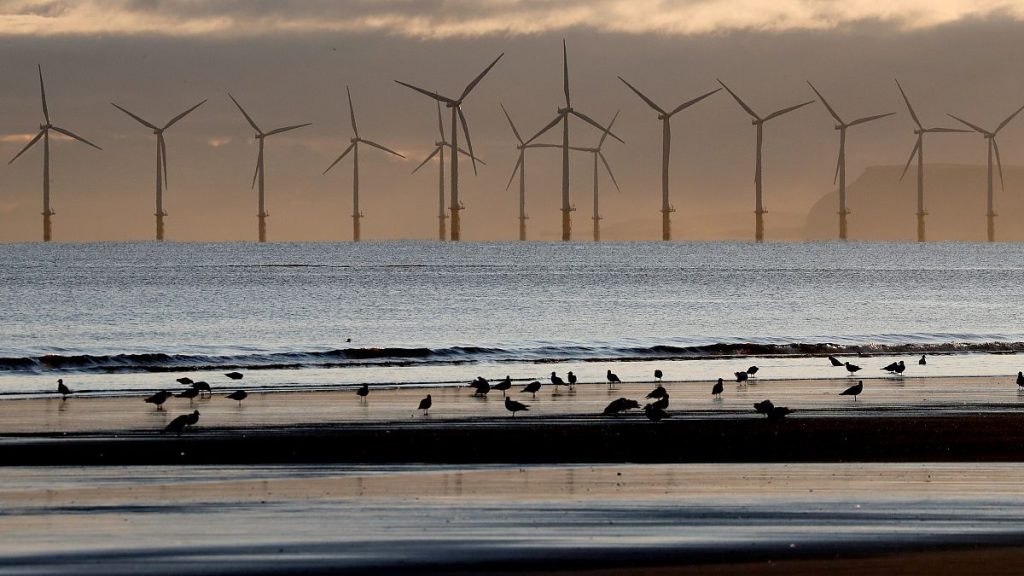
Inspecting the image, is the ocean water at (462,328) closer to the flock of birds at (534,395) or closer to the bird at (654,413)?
the flock of birds at (534,395)

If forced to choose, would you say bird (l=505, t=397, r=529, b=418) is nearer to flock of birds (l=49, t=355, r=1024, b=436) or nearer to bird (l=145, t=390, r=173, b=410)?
flock of birds (l=49, t=355, r=1024, b=436)

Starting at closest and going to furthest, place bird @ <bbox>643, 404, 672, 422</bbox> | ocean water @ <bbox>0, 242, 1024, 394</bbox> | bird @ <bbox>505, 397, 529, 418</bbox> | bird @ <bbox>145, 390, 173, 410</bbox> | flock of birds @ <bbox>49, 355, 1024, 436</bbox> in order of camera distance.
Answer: bird @ <bbox>643, 404, 672, 422</bbox> < flock of birds @ <bbox>49, 355, 1024, 436</bbox> < bird @ <bbox>505, 397, 529, 418</bbox> < bird @ <bbox>145, 390, 173, 410</bbox> < ocean water @ <bbox>0, 242, 1024, 394</bbox>

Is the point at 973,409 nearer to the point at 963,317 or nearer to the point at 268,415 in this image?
the point at 268,415

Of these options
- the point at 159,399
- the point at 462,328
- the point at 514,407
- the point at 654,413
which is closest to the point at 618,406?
the point at 654,413

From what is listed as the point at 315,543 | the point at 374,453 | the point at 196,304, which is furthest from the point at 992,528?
the point at 196,304

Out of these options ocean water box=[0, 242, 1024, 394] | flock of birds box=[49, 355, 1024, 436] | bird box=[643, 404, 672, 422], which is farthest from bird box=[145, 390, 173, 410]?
bird box=[643, 404, 672, 422]

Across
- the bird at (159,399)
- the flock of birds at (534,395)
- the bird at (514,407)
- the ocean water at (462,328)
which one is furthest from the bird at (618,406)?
the ocean water at (462,328)

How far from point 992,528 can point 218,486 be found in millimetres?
10115

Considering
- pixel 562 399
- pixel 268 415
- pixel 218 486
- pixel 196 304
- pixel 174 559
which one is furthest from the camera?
pixel 196 304

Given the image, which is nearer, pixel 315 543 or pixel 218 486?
pixel 315 543

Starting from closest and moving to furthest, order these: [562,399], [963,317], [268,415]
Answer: [268,415], [562,399], [963,317]

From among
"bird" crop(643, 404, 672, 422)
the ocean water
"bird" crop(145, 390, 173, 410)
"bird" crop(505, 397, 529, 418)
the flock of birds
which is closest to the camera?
"bird" crop(643, 404, 672, 422)

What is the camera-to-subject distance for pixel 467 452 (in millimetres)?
26703

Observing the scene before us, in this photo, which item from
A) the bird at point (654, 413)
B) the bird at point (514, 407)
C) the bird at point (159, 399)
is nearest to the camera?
the bird at point (654, 413)
